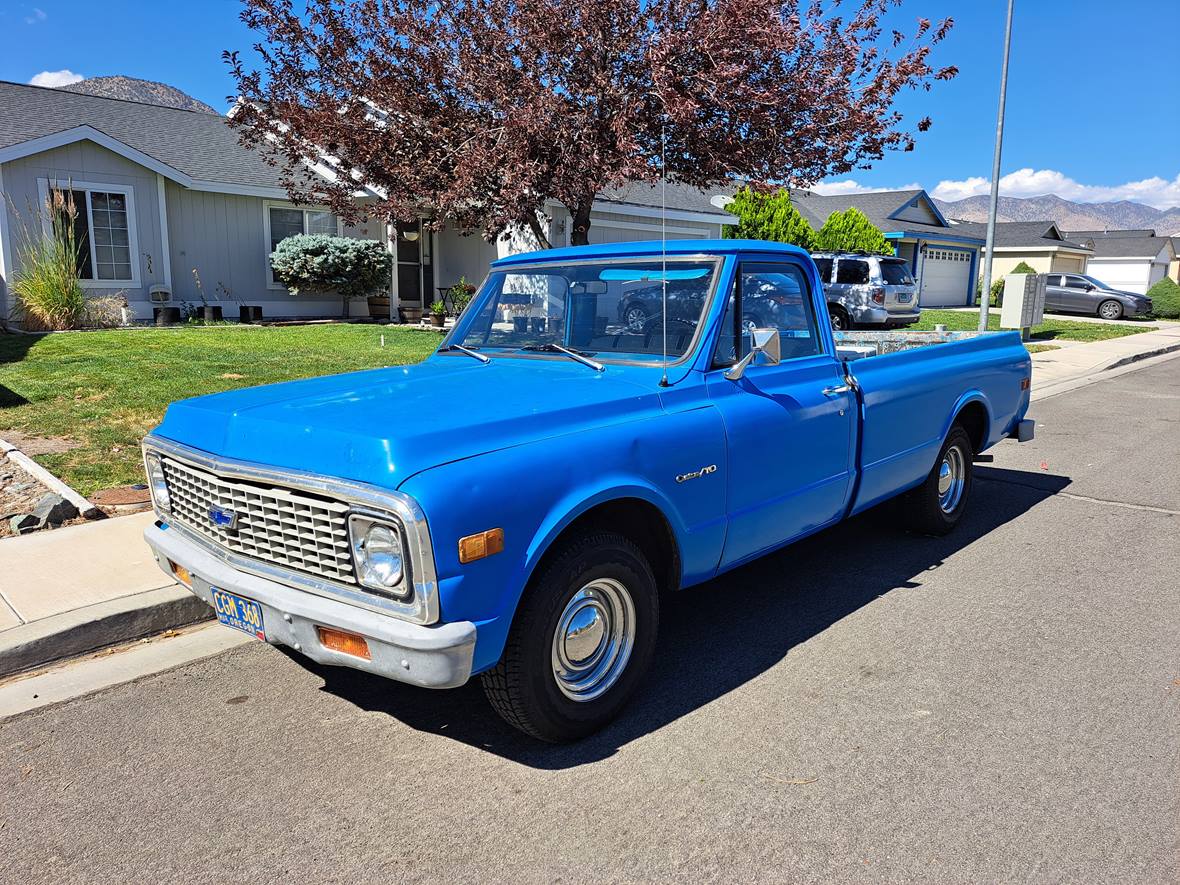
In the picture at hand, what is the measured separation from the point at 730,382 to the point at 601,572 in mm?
1224

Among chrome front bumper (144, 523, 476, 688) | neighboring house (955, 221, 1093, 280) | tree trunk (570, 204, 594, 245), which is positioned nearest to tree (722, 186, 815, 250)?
tree trunk (570, 204, 594, 245)

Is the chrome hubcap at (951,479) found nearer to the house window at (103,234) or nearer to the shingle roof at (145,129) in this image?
the house window at (103,234)

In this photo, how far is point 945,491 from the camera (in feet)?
20.4

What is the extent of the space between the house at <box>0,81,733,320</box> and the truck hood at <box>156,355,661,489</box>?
36.7 feet

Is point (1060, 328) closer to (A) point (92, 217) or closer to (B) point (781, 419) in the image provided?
(A) point (92, 217)

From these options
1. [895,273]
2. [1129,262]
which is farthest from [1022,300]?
[1129,262]

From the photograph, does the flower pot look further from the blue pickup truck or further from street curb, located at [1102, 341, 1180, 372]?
street curb, located at [1102, 341, 1180, 372]

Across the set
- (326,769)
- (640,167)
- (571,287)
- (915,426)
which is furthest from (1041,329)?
(326,769)

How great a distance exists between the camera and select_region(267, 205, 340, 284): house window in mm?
19156

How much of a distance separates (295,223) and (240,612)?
17738 mm

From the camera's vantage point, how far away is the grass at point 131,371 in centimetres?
759

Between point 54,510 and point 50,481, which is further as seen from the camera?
point 50,481

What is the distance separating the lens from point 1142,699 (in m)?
3.86

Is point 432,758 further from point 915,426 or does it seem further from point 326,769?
point 915,426
